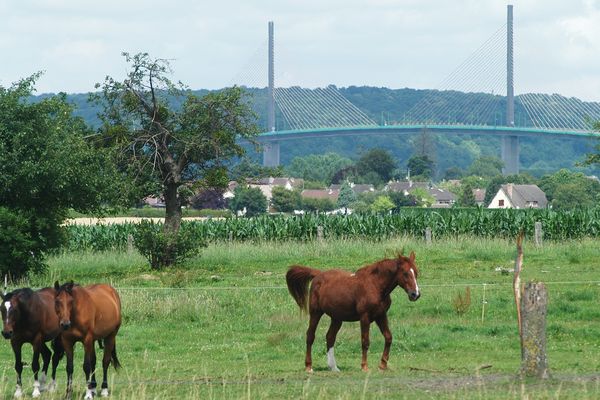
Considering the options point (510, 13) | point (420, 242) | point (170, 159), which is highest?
point (510, 13)

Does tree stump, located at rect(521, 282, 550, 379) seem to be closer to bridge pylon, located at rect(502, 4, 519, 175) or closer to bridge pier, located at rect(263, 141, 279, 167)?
bridge pylon, located at rect(502, 4, 519, 175)

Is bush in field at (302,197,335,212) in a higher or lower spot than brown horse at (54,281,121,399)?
lower

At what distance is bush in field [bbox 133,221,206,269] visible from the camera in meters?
35.6

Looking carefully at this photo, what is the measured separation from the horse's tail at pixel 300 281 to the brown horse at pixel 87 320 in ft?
8.15

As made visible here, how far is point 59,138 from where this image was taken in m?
33.6

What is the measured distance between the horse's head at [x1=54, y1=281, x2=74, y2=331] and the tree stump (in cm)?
467

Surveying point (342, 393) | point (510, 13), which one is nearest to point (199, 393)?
point (342, 393)

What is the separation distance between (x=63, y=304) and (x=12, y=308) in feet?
1.99

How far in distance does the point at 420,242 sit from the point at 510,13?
107 m

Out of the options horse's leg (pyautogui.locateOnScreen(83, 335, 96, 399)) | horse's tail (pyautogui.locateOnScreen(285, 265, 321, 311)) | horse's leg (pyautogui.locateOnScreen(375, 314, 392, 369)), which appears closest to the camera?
horse's leg (pyautogui.locateOnScreen(83, 335, 96, 399))

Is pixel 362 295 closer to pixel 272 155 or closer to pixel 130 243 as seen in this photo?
pixel 130 243

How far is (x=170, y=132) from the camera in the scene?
129 feet

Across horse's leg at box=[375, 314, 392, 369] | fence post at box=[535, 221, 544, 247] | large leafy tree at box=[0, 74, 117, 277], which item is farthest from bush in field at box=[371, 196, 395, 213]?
horse's leg at box=[375, 314, 392, 369]

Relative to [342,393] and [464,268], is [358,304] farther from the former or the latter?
[464,268]
